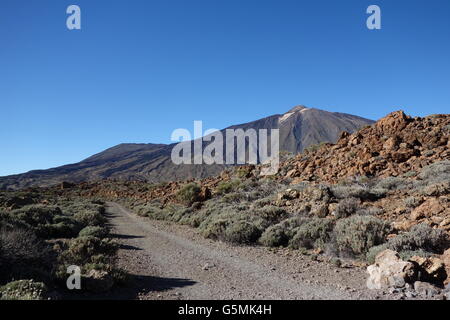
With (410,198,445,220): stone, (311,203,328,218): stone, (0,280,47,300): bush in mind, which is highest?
(410,198,445,220): stone

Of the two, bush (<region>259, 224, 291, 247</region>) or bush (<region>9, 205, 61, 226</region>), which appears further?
bush (<region>9, 205, 61, 226</region>)

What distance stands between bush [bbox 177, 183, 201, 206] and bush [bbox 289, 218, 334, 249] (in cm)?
1287

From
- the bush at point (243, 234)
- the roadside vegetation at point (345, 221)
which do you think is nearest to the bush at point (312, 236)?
the roadside vegetation at point (345, 221)

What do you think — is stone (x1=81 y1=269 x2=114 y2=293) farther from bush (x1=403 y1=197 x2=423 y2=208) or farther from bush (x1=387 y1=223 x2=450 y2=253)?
bush (x1=403 y1=197 x2=423 y2=208)

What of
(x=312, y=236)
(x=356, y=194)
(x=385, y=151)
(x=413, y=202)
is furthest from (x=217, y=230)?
(x=385, y=151)

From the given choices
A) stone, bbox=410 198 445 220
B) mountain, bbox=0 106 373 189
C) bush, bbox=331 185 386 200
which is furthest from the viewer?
mountain, bbox=0 106 373 189

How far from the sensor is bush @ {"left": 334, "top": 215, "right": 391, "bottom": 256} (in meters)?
7.61

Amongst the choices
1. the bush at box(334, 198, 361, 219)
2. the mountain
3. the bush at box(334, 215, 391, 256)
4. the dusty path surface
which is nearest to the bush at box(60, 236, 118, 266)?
the dusty path surface

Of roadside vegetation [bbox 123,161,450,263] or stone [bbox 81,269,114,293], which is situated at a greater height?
roadside vegetation [bbox 123,161,450,263]

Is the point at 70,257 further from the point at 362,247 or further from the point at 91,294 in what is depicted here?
the point at 362,247

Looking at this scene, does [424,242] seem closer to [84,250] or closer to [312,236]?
[312,236]

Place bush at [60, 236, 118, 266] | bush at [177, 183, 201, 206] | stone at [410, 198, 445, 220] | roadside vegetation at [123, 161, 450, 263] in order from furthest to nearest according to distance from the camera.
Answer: bush at [177, 183, 201, 206], stone at [410, 198, 445, 220], roadside vegetation at [123, 161, 450, 263], bush at [60, 236, 118, 266]

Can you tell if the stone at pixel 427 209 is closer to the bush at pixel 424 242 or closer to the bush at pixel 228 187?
the bush at pixel 424 242
